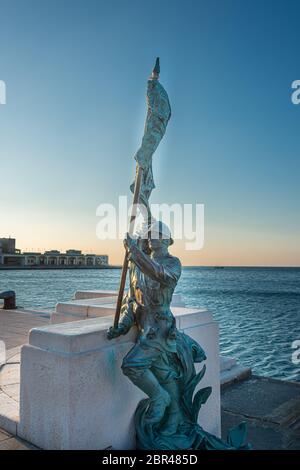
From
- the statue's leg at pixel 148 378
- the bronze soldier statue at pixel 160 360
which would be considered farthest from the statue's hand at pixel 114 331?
the statue's leg at pixel 148 378

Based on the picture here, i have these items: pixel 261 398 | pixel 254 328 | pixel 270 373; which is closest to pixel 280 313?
pixel 254 328

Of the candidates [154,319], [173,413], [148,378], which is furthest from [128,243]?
[173,413]

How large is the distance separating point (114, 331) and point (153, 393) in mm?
677

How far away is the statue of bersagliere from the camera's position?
3.67 meters

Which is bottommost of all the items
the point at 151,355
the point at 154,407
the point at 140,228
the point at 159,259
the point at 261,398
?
the point at 261,398

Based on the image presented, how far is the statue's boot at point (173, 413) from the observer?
386 centimetres

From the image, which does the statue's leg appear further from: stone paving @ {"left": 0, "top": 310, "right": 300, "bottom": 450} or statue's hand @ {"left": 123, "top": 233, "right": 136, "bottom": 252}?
stone paving @ {"left": 0, "top": 310, "right": 300, "bottom": 450}

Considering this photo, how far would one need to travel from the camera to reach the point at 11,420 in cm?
400

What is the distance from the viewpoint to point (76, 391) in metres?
3.44

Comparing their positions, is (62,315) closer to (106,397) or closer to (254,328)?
(106,397)

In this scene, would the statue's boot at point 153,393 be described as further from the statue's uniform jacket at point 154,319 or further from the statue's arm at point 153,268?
the statue's arm at point 153,268

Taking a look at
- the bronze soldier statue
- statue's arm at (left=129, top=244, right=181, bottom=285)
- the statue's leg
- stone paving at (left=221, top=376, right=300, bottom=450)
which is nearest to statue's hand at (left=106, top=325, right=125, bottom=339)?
the bronze soldier statue
